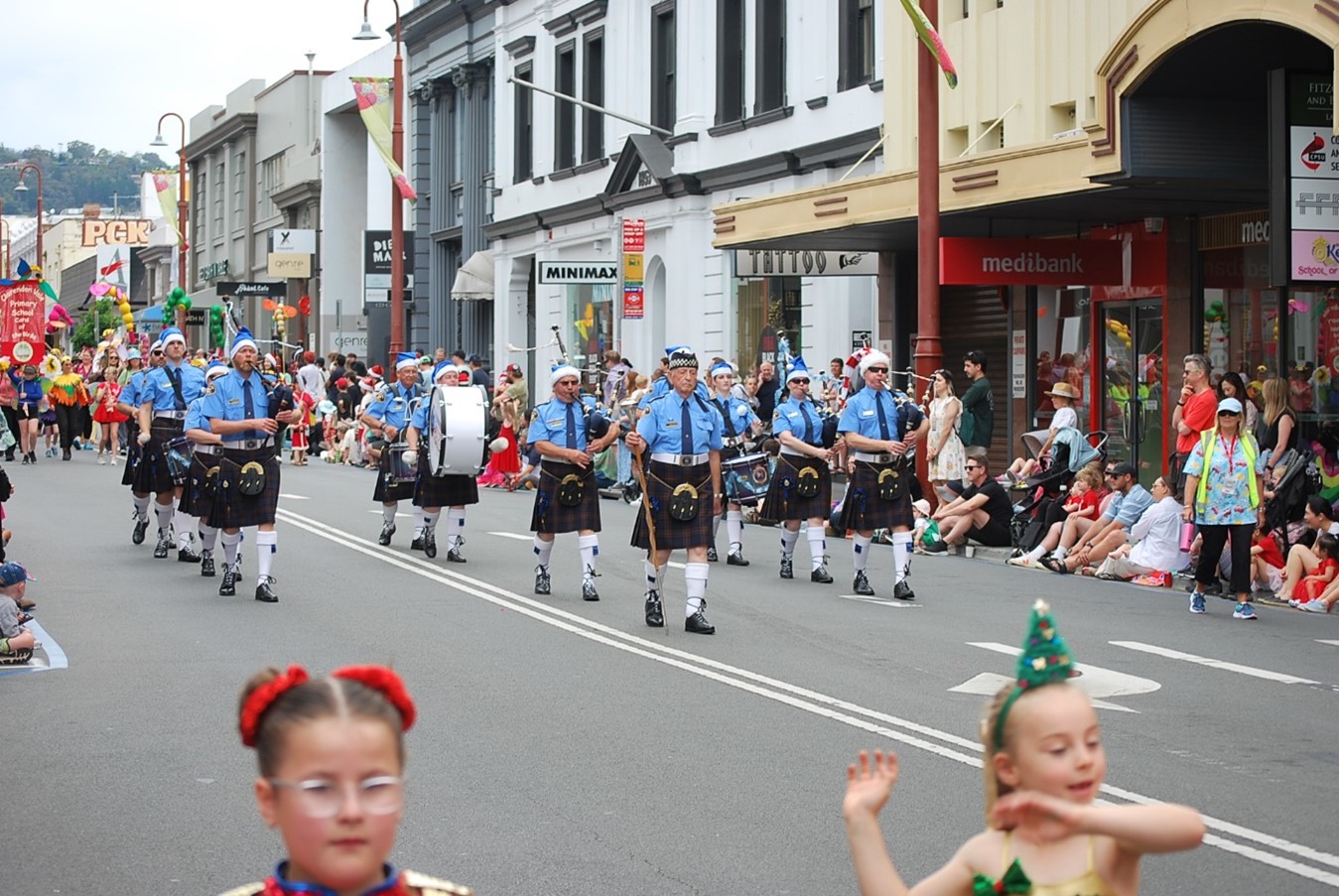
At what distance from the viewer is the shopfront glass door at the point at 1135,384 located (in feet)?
75.6

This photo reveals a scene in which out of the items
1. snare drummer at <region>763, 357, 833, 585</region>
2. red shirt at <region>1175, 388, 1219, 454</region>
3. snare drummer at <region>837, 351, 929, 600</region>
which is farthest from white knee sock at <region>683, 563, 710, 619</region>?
red shirt at <region>1175, 388, 1219, 454</region>

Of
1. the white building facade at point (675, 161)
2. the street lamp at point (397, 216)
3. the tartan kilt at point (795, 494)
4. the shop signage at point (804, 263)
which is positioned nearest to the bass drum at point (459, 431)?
the tartan kilt at point (795, 494)

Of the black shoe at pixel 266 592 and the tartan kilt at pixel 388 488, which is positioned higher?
the tartan kilt at pixel 388 488

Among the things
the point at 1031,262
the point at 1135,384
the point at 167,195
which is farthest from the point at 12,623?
the point at 167,195

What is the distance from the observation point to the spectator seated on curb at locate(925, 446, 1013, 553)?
65.1 ft

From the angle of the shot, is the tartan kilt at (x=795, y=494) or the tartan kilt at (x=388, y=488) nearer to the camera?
the tartan kilt at (x=795, y=494)

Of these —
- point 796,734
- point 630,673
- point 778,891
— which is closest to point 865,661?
point 630,673

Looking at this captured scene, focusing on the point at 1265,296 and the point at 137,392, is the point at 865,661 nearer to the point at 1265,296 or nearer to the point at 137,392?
the point at 137,392

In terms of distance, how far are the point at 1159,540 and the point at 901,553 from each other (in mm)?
2649

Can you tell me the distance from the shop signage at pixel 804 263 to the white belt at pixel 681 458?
1406 cm

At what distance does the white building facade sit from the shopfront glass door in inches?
179

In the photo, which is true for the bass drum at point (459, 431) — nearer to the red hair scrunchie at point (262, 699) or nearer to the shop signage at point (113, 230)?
the red hair scrunchie at point (262, 699)

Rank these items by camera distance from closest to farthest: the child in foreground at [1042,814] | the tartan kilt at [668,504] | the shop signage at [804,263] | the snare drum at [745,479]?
the child in foreground at [1042,814] → the tartan kilt at [668,504] → the snare drum at [745,479] → the shop signage at [804,263]

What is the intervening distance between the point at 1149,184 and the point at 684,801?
13.1m
